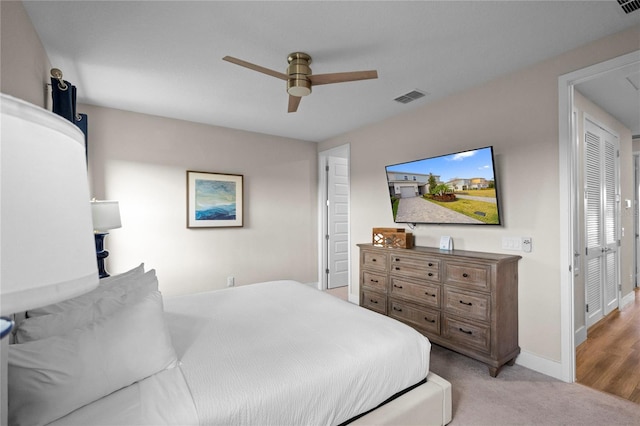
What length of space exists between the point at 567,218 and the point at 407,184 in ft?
5.21

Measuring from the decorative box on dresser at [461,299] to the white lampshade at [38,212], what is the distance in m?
2.76

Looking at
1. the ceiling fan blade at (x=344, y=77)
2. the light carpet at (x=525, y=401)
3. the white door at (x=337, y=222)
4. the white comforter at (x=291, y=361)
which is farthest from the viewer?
the white door at (x=337, y=222)

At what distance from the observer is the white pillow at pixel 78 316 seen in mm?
1295

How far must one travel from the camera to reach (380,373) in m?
1.58

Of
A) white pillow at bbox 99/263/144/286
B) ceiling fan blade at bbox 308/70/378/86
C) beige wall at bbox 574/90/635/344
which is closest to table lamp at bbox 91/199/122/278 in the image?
white pillow at bbox 99/263/144/286

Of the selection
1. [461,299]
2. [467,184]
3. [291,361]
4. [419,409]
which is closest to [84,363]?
[291,361]

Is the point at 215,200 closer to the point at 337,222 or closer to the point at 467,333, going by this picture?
the point at 337,222

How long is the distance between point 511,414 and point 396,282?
1.49 meters

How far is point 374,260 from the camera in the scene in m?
3.62

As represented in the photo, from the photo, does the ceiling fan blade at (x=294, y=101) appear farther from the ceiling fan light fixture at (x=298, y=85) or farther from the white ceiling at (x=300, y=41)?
the white ceiling at (x=300, y=41)

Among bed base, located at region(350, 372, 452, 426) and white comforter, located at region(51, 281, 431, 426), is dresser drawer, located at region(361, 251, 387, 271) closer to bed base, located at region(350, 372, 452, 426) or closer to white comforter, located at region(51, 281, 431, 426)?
white comforter, located at region(51, 281, 431, 426)

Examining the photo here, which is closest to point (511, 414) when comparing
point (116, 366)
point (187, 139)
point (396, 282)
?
point (396, 282)

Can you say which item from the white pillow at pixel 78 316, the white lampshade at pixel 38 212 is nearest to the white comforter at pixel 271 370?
the white pillow at pixel 78 316

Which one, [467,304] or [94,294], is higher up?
[94,294]
